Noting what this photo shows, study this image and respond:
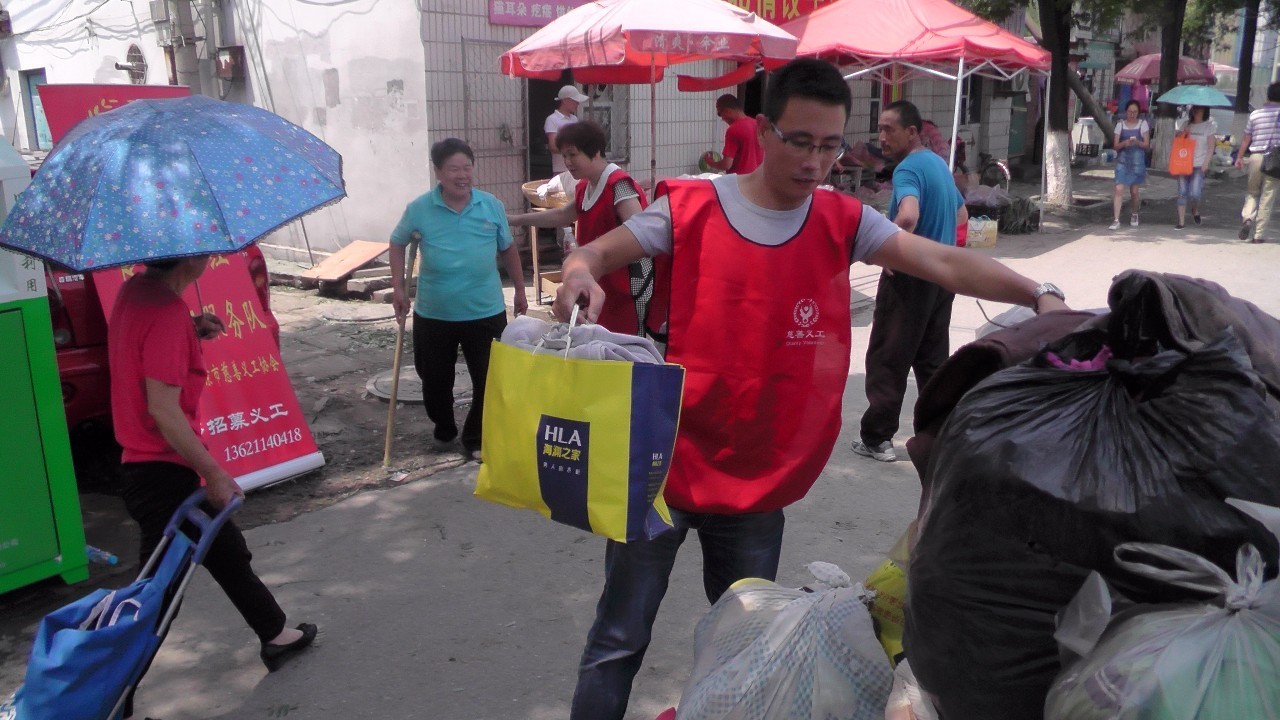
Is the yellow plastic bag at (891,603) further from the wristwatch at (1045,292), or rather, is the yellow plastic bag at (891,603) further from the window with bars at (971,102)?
the window with bars at (971,102)

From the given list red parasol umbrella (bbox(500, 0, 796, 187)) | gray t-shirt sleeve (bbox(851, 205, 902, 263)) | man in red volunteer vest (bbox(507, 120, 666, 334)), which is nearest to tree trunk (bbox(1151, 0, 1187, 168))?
red parasol umbrella (bbox(500, 0, 796, 187))

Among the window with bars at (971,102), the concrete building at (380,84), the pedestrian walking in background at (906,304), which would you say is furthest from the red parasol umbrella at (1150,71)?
the pedestrian walking in background at (906,304)

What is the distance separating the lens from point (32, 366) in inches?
147

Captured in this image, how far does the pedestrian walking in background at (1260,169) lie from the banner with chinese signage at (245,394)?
11.4 meters

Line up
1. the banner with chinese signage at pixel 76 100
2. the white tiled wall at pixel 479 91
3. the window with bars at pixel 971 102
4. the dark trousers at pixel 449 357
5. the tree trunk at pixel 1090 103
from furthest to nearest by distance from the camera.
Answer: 1. the window with bars at pixel 971 102
2. the tree trunk at pixel 1090 103
3. the white tiled wall at pixel 479 91
4. the dark trousers at pixel 449 357
5. the banner with chinese signage at pixel 76 100

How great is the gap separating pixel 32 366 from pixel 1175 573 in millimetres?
3827

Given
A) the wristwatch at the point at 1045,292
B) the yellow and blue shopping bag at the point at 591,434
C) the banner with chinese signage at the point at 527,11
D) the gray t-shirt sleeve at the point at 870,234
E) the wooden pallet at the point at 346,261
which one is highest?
the banner with chinese signage at the point at 527,11

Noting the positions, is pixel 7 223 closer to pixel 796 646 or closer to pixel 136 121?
pixel 136 121

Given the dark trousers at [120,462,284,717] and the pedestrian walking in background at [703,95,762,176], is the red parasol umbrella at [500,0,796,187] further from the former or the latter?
the dark trousers at [120,462,284,717]

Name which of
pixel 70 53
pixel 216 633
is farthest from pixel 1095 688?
pixel 70 53

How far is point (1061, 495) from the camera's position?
4.19 feet

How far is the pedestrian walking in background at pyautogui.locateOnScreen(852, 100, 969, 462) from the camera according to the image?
527 cm

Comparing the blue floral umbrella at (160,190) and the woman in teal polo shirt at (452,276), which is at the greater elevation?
the blue floral umbrella at (160,190)

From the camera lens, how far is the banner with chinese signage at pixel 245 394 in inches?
191
